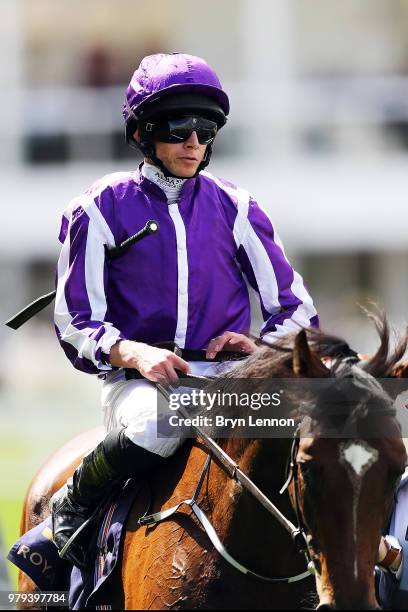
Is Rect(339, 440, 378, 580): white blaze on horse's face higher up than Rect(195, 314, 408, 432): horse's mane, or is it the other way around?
Rect(195, 314, 408, 432): horse's mane

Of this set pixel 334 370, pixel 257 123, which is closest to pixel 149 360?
pixel 334 370

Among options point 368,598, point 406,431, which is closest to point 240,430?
point 406,431

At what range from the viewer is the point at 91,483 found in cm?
463

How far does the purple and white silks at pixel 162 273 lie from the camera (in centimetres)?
477

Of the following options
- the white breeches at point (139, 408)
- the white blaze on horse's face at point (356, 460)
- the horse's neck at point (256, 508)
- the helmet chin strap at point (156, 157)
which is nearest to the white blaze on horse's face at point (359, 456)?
the white blaze on horse's face at point (356, 460)

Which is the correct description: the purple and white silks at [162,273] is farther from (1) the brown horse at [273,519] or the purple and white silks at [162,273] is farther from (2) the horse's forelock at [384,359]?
(2) the horse's forelock at [384,359]

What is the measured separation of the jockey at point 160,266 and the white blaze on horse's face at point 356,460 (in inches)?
35.4

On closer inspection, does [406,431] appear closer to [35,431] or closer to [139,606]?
[139,606]

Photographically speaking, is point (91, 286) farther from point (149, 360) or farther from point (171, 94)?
point (171, 94)

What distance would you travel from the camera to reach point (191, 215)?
16.1 feet

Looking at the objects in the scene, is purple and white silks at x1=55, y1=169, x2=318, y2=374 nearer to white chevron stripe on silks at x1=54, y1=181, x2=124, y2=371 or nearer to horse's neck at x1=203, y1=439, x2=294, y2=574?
white chevron stripe on silks at x1=54, y1=181, x2=124, y2=371

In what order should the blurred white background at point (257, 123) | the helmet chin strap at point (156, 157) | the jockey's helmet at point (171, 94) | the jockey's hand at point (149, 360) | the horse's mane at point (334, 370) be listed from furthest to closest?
the blurred white background at point (257, 123)
the helmet chin strap at point (156, 157)
the jockey's helmet at point (171, 94)
the jockey's hand at point (149, 360)
the horse's mane at point (334, 370)

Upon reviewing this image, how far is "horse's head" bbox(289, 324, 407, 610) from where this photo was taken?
12.1 feet

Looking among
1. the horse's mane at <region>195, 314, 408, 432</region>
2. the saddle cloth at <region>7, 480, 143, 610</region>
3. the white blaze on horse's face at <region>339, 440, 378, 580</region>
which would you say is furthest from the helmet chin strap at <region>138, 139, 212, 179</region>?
the white blaze on horse's face at <region>339, 440, 378, 580</region>
